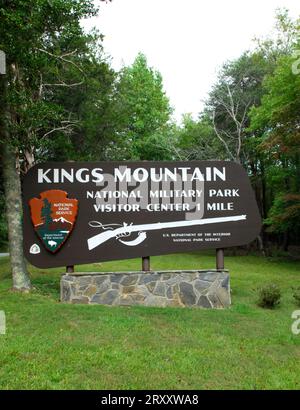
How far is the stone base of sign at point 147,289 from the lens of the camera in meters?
9.65

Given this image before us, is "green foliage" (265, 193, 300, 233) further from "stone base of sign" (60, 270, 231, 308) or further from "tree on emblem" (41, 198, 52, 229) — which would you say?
"tree on emblem" (41, 198, 52, 229)

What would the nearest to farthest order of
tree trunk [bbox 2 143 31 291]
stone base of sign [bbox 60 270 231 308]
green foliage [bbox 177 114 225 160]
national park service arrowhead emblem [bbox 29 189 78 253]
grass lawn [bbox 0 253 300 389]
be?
grass lawn [bbox 0 253 300 389] → stone base of sign [bbox 60 270 231 308] → national park service arrowhead emblem [bbox 29 189 78 253] → tree trunk [bbox 2 143 31 291] → green foliage [bbox 177 114 225 160]

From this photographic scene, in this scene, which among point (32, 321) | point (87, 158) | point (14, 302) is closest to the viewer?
point (32, 321)

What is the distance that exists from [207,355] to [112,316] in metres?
2.75

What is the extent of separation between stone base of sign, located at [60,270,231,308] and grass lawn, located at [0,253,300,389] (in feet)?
1.47

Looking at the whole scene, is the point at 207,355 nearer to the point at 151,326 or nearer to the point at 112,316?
the point at 151,326

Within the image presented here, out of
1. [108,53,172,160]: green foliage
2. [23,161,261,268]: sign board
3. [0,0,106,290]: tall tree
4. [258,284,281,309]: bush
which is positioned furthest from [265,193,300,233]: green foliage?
[0,0,106,290]: tall tree

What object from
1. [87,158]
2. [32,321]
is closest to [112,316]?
[32,321]

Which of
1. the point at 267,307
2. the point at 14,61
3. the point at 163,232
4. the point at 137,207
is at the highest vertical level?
the point at 14,61

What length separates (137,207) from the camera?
395 inches

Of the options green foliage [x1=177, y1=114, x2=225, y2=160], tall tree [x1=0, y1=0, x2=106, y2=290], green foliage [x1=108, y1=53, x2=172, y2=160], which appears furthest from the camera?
green foliage [x1=108, y1=53, x2=172, y2=160]

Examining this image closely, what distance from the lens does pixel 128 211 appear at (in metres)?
10.0

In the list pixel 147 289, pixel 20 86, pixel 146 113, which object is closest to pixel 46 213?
pixel 147 289

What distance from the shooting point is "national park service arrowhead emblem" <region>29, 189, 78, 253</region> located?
387 inches
